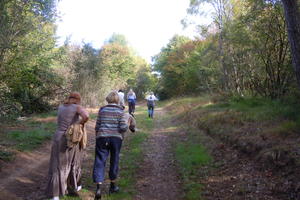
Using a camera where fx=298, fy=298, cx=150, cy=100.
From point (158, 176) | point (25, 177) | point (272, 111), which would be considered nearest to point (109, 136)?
point (158, 176)

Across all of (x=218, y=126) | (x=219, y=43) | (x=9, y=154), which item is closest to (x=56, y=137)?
(x=9, y=154)

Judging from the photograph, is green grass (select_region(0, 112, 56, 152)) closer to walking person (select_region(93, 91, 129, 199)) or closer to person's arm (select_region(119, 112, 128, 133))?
walking person (select_region(93, 91, 129, 199))

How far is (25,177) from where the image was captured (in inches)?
287

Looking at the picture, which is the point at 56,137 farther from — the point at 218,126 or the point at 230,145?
the point at 218,126

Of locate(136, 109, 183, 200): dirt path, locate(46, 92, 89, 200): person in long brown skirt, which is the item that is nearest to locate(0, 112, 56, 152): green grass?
locate(136, 109, 183, 200): dirt path

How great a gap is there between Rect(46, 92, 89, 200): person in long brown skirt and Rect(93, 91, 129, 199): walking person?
39 centimetres

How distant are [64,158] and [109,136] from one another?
940 millimetres

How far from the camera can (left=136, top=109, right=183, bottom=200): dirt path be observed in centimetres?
619

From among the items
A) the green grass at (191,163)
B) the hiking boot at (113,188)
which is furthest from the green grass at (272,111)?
the hiking boot at (113,188)

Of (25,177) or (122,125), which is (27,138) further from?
(122,125)

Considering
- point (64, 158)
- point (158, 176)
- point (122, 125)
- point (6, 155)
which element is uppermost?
point (122, 125)

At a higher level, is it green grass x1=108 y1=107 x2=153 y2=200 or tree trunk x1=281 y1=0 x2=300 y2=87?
tree trunk x1=281 y1=0 x2=300 y2=87

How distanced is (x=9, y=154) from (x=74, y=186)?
3.76 metres

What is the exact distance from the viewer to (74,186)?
232 inches
